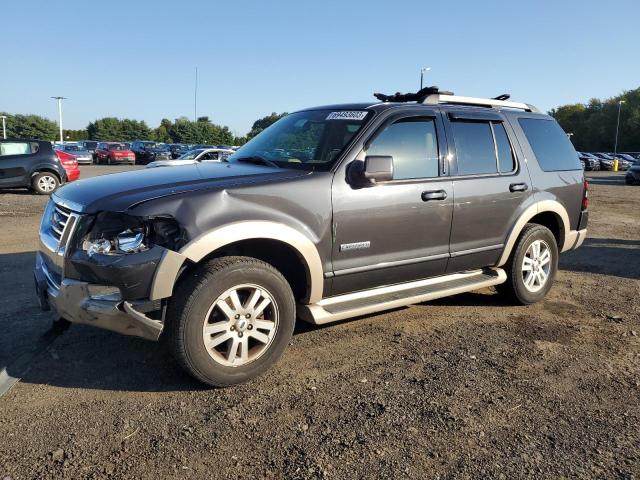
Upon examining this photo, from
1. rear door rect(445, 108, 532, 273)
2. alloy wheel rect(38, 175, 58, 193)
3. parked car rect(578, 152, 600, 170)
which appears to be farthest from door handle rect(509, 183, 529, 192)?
parked car rect(578, 152, 600, 170)

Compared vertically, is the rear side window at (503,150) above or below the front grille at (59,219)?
above

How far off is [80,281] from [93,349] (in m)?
1.00

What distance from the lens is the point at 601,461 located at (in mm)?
2650

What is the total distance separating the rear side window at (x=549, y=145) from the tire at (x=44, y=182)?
1296cm

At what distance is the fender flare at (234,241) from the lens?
309 cm

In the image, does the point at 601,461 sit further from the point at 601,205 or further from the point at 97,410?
the point at 601,205

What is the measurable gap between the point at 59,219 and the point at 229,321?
52.7 inches

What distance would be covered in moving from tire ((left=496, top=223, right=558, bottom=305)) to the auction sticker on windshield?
2035mm

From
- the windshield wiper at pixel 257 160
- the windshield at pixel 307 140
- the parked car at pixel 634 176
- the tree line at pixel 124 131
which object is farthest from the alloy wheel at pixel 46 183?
the tree line at pixel 124 131

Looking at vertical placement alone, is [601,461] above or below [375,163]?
below

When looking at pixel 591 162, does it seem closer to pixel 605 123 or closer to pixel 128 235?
pixel 605 123

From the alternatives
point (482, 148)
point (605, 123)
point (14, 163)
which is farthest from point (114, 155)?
point (605, 123)

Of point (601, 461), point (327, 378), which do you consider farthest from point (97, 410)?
point (601, 461)

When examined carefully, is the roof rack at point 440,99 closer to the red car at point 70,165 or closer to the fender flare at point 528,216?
the fender flare at point 528,216
